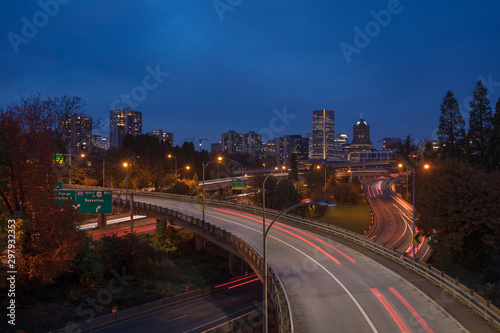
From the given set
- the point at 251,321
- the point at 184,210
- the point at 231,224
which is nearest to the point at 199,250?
the point at 184,210

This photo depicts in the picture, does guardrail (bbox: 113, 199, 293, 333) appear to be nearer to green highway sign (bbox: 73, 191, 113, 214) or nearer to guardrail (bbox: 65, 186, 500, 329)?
guardrail (bbox: 65, 186, 500, 329)

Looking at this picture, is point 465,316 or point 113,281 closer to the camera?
point 465,316

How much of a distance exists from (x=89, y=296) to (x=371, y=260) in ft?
70.1

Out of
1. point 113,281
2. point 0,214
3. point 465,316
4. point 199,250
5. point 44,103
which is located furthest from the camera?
point 199,250

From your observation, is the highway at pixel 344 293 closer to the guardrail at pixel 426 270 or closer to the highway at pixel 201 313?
the guardrail at pixel 426 270

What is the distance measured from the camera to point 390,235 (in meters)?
51.9

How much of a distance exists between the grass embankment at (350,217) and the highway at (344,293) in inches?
1143

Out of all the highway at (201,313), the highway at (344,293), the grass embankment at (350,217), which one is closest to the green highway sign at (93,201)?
the highway at (201,313)

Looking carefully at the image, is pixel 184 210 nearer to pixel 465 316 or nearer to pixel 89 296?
pixel 89 296

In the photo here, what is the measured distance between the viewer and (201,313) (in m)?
28.0

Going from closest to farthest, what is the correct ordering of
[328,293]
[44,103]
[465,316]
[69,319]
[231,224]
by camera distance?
[465,316] → [328,293] → [69,319] → [44,103] → [231,224]

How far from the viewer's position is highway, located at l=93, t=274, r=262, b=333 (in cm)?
2406

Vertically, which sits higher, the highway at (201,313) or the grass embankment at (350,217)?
the grass embankment at (350,217)

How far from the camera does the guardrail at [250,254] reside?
54.6 ft
